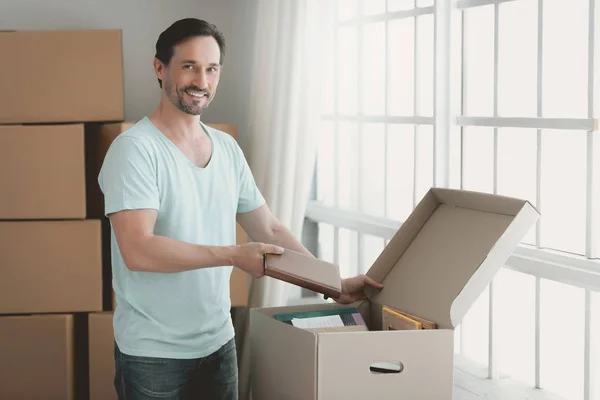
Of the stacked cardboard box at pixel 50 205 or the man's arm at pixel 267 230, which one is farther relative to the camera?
the stacked cardboard box at pixel 50 205

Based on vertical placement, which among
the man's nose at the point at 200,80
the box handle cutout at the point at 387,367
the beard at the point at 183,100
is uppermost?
the man's nose at the point at 200,80

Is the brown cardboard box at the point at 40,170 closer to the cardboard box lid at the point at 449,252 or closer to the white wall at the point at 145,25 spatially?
the white wall at the point at 145,25

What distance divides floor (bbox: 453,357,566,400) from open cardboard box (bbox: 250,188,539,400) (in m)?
0.50

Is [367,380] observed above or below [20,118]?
below

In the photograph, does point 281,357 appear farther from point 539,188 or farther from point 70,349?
point 70,349

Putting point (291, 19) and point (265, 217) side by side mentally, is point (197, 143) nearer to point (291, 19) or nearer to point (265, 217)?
point (265, 217)

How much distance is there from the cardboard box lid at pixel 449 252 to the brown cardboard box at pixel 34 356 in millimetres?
1418

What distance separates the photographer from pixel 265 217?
226 cm

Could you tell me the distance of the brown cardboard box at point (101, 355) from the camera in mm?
3110

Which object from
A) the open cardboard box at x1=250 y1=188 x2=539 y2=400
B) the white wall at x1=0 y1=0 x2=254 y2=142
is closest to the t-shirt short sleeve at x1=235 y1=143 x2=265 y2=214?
the open cardboard box at x1=250 y1=188 x2=539 y2=400

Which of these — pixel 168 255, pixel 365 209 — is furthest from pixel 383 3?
pixel 168 255

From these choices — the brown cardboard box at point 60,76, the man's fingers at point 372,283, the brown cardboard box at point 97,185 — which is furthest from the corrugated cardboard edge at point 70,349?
the man's fingers at point 372,283

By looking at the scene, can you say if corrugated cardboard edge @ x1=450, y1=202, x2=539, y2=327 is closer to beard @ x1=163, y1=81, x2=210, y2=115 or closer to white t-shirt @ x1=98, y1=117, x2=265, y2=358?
white t-shirt @ x1=98, y1=117, x2=265, y2=358

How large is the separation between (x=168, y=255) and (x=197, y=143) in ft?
1.17
